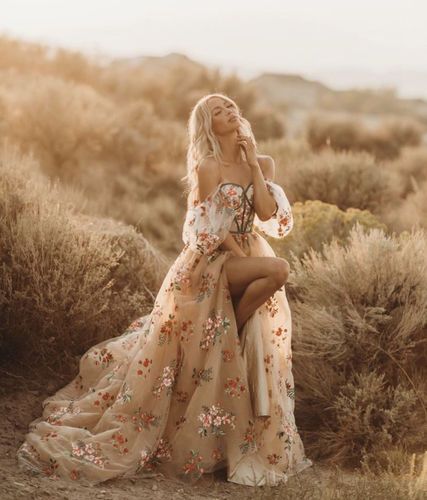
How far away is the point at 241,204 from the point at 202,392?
3.91ft

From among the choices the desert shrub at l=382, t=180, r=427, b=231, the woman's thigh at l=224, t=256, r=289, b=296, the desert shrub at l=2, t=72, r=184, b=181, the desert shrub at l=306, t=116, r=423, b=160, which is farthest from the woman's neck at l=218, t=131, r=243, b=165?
the desert shrub at l=306, t=116, r=423, b=160

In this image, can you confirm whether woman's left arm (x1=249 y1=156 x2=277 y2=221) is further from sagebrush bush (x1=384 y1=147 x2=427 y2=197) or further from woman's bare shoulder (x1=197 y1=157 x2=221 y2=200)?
sagebrush bush (x1=384 y1=147 x2=427 y2=197)

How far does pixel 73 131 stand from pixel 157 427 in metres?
11.5

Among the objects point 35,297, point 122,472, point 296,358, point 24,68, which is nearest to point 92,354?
point 35,297

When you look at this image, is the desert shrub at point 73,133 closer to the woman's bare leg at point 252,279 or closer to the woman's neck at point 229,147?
the woman's neck at point 229,147

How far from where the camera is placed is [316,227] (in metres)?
9.05

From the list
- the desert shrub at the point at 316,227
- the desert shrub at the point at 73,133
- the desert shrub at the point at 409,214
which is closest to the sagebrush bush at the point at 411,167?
the desert shrub at the point at 409,214

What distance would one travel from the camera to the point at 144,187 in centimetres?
1577

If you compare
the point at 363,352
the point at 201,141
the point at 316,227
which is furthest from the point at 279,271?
the point at 316,227

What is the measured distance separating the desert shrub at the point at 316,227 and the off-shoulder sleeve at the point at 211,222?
330cm

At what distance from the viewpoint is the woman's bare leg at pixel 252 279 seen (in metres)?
5.15

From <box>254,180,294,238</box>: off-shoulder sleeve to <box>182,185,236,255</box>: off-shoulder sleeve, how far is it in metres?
0.31

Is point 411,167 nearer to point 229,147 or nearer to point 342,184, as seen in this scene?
point 342,184

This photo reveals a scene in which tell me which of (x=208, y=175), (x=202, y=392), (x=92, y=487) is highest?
(x=208, y=175)
